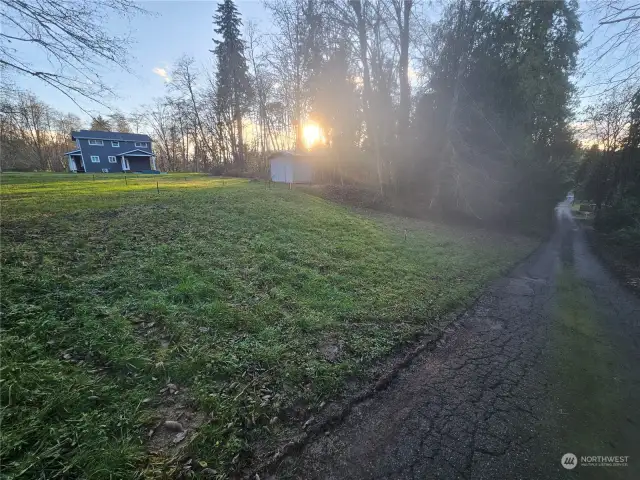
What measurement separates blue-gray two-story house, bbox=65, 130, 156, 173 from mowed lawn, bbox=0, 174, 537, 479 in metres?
31.3

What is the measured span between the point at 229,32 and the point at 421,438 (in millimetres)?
34509

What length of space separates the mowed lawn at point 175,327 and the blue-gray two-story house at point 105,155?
103ft

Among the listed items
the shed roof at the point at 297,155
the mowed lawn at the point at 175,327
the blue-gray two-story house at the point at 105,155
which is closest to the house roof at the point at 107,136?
the blue-gray two-story house at the point at 105,155

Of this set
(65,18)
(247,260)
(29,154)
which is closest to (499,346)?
(247,260)

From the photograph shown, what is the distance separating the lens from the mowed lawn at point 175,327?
210 cm

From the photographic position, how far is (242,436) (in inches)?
92.4

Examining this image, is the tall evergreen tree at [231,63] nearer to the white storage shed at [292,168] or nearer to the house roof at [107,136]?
the white storage shed at [292,168]

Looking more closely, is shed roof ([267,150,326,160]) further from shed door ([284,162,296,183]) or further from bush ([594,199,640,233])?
bush ([594,199,640,233])

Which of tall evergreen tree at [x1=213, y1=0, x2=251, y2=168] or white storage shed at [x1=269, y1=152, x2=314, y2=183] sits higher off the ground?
tall evergreen tree at [x1=213, y1=0, x2=251, y2=168]

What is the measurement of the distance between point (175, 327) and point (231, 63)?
30.8 metres

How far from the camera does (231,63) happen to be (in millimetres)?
26719

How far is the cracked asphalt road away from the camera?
88.8 inches

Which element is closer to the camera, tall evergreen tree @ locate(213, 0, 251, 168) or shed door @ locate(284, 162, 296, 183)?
shed door @ locate(284, 162, 296, 183)

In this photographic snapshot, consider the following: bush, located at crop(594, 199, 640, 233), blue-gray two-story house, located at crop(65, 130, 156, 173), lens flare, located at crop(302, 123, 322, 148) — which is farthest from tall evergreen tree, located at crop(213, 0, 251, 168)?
bush, located at crop(594, 199, 640, 233)
